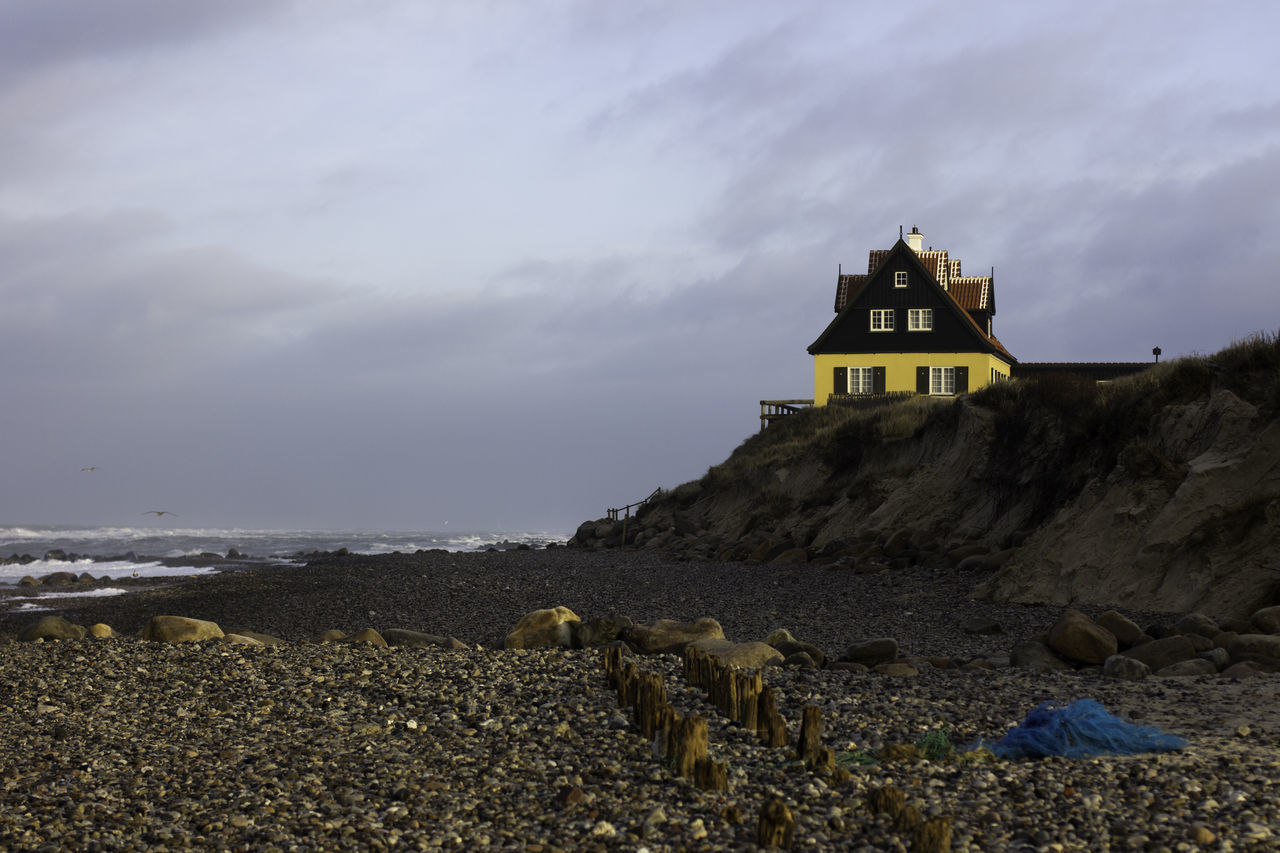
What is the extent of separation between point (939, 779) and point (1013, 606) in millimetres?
12086

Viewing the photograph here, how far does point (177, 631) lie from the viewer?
13.4 meters

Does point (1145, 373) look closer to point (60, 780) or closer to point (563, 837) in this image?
point (563, 837)

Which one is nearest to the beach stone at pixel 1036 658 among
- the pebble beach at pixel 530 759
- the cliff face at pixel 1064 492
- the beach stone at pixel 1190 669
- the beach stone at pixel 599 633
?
the pebble beach at pixel 530 759

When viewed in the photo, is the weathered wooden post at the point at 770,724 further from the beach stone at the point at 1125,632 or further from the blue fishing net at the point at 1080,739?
the beach stone at the point at 1125,632

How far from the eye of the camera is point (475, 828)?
624 cm

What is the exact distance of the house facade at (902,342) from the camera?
45719mm

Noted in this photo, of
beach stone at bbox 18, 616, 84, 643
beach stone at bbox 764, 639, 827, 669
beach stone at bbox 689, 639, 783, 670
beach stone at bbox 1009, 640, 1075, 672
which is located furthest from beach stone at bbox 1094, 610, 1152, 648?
beach stone at bbox 18, 616, 84, 643

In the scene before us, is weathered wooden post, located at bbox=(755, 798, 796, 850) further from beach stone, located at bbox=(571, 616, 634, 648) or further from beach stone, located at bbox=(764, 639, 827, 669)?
beach stone, located at bbox=(571, 616, 634, 648)

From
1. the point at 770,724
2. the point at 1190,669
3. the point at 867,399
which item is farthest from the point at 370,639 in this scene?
the point at 867,399

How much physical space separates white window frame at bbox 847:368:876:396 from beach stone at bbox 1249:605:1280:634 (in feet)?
111

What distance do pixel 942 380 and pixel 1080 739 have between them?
39944mm

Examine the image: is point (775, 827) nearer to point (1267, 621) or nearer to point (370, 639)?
point (370, 639)

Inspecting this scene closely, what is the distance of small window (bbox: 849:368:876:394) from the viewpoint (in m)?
46.6

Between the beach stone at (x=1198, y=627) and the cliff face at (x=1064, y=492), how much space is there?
171cm
